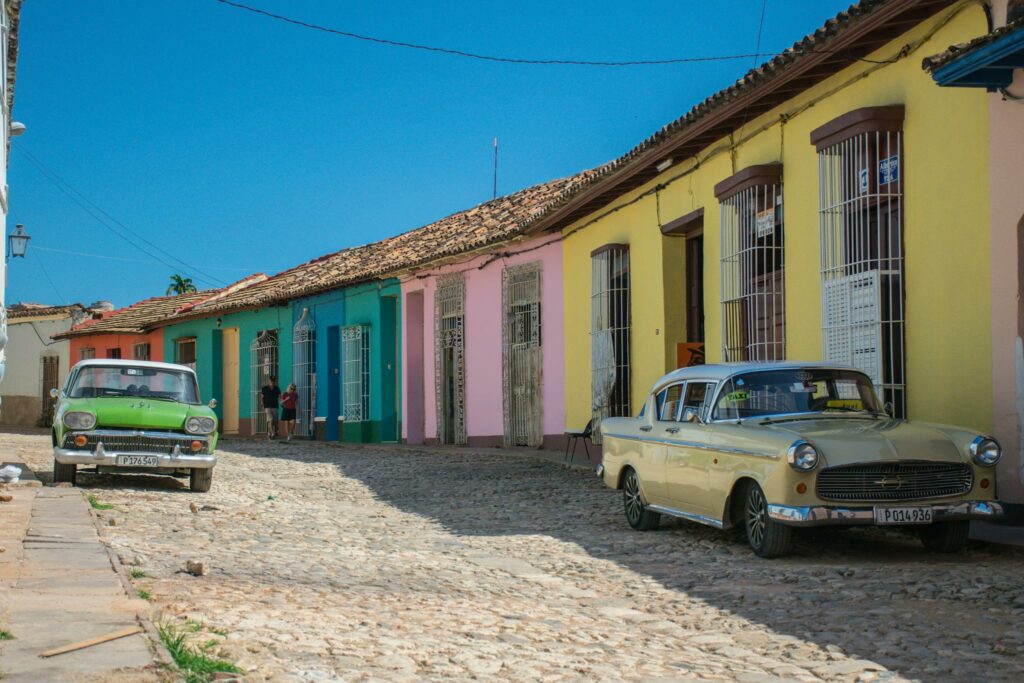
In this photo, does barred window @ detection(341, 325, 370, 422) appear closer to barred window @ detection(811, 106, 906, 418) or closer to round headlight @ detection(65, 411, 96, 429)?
round headlight @ detection(65, 411, 96, 429)

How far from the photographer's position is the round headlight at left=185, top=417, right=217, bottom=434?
42.1 ft

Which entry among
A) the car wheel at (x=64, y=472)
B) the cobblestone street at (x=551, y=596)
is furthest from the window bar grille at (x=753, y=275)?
the car wheel at (x=64, y=472)

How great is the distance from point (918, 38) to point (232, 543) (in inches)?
271

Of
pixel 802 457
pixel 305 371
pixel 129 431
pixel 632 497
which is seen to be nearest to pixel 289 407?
pixel 305 371

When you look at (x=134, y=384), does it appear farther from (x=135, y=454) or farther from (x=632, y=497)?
(x=632, y=497)

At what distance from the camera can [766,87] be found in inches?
466

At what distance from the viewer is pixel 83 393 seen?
43.9ft

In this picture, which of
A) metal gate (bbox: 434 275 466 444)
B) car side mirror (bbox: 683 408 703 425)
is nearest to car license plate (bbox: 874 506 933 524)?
car side mirror (bbox: 683 408 703 425)

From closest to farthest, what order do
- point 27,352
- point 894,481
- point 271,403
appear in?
point 894,481 < point 271,403 < point 27,352

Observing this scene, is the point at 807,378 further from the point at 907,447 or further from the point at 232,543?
the point at 232,543

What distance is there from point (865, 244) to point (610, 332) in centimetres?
651

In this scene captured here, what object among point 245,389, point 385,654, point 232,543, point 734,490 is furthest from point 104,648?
point 245,389

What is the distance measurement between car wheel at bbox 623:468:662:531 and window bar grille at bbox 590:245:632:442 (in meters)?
6.58

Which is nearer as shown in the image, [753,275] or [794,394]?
[794,394]
